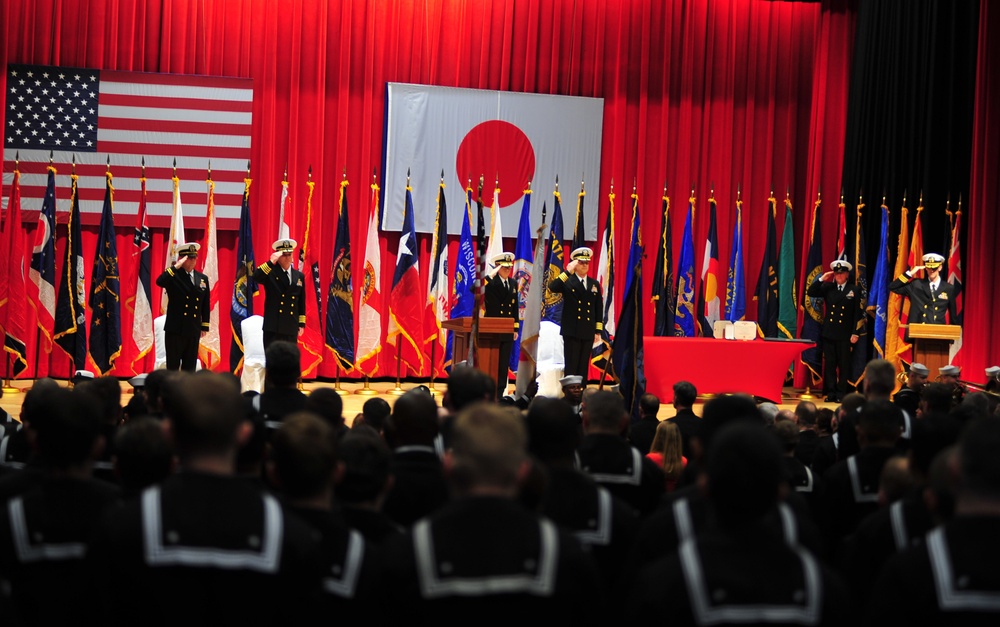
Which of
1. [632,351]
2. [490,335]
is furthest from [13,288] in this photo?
[632,351]

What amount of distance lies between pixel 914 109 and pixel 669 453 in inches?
360

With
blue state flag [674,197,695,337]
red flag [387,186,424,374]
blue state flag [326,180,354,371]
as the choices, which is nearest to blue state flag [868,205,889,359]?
blue state flag [674,197,695,337]

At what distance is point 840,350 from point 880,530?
970 cm

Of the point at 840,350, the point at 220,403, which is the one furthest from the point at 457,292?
the point at 220,403

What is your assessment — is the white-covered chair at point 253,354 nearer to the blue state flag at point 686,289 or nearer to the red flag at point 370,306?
the red flag at point 370,306

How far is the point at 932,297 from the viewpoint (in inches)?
430

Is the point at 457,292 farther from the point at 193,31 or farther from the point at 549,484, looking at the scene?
the point at 549,484

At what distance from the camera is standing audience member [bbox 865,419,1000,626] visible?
1.89 metres

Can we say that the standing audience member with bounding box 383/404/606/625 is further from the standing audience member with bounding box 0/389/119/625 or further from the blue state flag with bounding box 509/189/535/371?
the blue state flag with bounding box 509/189/535/371

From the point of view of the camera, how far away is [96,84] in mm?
11750

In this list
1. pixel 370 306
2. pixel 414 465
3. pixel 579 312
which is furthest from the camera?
pixel 370 306

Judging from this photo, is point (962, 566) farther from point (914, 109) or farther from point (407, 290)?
point (914, 109)

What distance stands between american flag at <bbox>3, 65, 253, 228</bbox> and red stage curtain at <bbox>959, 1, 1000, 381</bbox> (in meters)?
7.95

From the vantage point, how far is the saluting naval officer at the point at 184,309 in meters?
9.69
